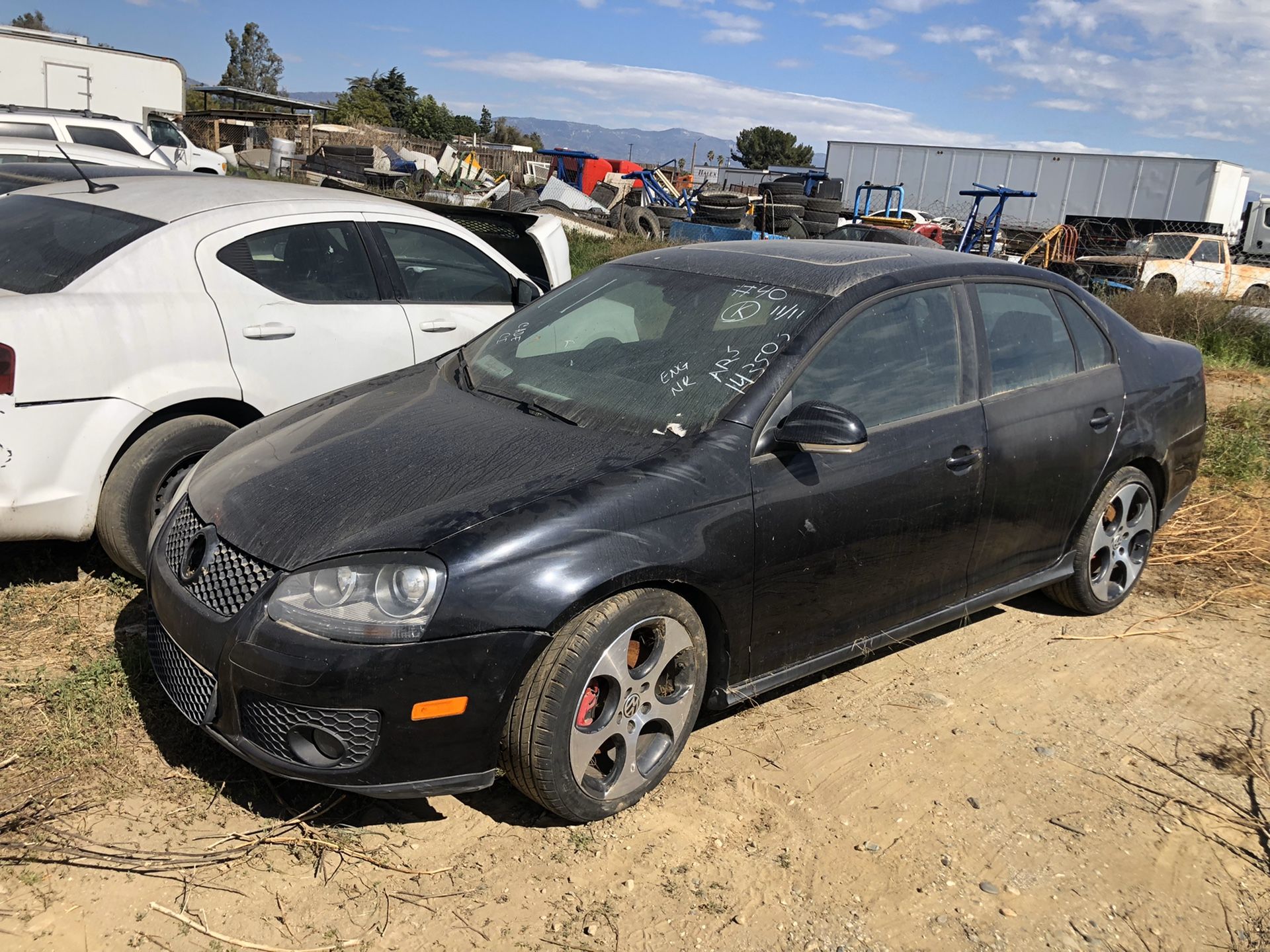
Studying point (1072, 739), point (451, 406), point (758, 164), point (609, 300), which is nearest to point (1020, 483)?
point (1072, 739)

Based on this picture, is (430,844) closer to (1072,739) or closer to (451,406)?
(451,406)

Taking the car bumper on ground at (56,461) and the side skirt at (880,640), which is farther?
the car bumper on ground at (56,461)

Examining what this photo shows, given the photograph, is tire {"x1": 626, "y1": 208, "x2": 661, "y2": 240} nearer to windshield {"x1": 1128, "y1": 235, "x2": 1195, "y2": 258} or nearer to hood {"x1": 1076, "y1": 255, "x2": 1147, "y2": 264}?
hood {"x1": 1076, "y1": 255, "x2": 1147, "y2": 264}

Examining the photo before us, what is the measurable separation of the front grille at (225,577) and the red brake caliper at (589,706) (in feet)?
3.01

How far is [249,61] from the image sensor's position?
8494 centimetres

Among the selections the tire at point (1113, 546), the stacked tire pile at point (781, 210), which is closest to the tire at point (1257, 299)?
the stacked tire pile at point (781, 210)

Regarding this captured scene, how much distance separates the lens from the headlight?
267cm

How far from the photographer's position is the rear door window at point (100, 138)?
1392cm

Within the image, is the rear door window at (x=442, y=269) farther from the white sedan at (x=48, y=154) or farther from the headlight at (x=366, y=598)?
the white sedan at (x=48, y=154)

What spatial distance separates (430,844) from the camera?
2943mm

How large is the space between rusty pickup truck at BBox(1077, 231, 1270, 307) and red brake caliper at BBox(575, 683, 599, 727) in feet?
64.7

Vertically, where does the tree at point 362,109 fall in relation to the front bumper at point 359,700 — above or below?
above

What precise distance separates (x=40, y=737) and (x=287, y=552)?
45.1 inches

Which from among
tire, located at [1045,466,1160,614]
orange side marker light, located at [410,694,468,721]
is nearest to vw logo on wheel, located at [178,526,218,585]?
orange side marker light, located at [410,694,468,721]
